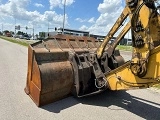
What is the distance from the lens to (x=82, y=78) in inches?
212

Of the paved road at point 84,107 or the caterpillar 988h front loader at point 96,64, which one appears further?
the paved road at point 84,107

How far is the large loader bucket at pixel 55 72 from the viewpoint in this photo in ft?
16.0

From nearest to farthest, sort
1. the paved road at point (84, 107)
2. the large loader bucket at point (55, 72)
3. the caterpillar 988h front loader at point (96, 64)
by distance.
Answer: the caterpillar 988h front loader at point (96, 64), the paved road at point (84, 107), the large loader bucket at point (55, 72)

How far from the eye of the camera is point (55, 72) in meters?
5.08

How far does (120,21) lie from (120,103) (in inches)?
82.9

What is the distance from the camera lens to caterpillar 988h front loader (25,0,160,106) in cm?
404

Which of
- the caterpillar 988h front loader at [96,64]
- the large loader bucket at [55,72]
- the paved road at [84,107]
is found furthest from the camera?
the large loader bucket at [55,72]

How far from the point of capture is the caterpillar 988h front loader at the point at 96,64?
4.04 meters

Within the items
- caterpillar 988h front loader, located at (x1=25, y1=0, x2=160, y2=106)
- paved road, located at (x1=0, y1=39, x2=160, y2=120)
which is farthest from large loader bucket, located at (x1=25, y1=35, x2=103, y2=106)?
paved road, located at (x1=0, y1=39, x2=160, y2=120)

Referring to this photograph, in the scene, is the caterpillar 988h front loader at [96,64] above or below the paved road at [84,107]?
above

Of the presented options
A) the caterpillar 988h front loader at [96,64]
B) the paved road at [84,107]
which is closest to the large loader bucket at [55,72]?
the caterpillar 988h front loader at [96,64]

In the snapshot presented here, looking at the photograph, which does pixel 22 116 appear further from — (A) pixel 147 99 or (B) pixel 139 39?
(A) pixel 147 99

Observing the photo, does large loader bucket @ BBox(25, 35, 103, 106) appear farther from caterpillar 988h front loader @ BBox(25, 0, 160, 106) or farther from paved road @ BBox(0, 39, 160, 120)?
paved road @ BBox(0, 39, 160, 120)

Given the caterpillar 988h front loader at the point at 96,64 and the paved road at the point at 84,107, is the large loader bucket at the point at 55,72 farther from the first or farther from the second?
the paved road at the point at 84,107
